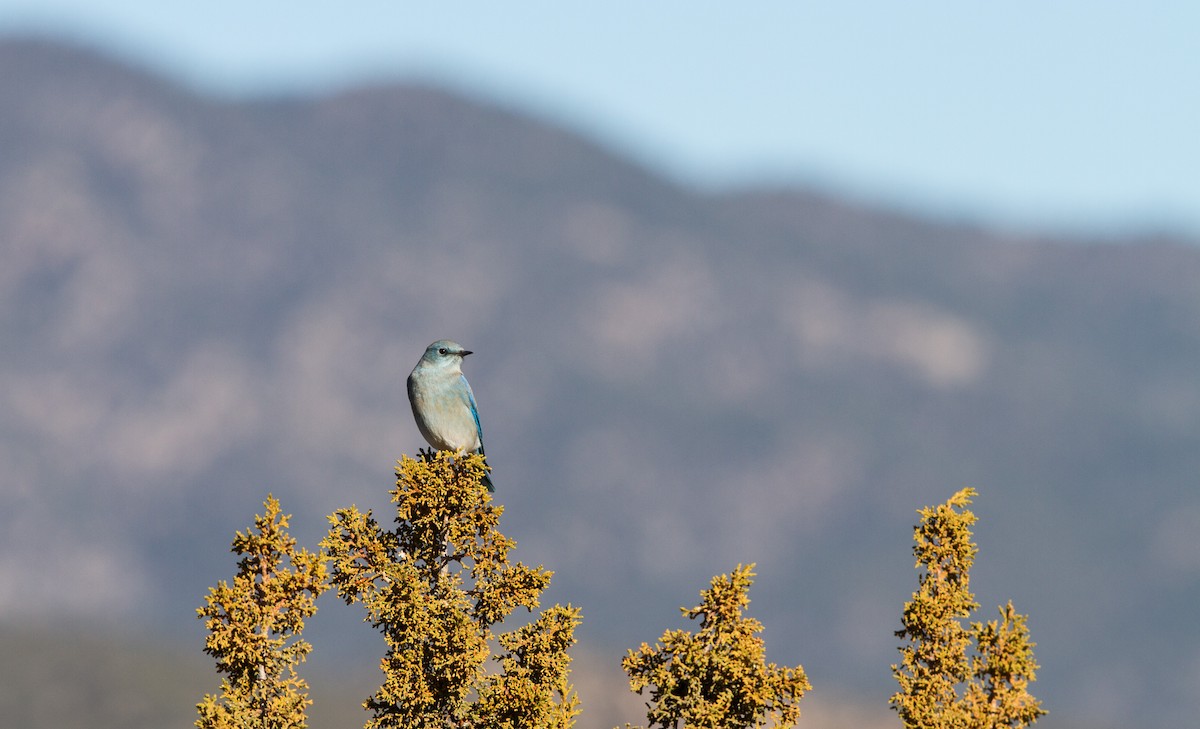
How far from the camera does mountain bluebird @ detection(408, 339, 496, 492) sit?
26.4m

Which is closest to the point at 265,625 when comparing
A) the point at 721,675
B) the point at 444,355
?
the point at 444,355

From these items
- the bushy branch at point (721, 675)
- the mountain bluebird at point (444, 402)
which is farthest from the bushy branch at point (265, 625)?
the bushy branch at point (721, 675)

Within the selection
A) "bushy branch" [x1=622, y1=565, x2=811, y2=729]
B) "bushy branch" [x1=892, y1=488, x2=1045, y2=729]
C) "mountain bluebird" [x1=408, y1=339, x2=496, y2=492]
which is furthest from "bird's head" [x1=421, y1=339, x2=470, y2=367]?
"bushy branch" [x1=892, y1=488, x2=1045, y2=729]

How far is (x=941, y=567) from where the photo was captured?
79.6 ft

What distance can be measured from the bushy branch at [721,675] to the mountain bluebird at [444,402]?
409 centimetres

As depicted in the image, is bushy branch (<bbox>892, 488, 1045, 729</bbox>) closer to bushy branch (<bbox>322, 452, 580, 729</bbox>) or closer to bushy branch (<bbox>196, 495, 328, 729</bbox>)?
bushy branch (<bbox>322, 452, 580, 729</bbox>)

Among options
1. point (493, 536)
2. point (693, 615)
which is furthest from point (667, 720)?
point (493, 536)

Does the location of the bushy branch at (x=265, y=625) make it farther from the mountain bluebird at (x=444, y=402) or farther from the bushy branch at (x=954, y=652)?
the bushy branch at (x=954, y=652)

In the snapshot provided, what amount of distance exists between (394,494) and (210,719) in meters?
3.37

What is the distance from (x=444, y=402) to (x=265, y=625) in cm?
441

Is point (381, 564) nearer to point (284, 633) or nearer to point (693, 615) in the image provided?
point (284, 633)

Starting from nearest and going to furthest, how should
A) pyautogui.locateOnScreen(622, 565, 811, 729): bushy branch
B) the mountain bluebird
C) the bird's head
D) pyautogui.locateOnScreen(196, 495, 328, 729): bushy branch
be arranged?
pyautogui.locateOnScreen(196, 495, 328, 729): bushy branch < pyautogui.locateOnScreen(622, 565, 811, 729): bushy branch < the mountain bluebird < the bird's head

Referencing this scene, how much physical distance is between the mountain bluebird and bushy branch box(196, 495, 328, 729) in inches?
125

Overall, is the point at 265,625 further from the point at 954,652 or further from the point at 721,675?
the point at 954,652
